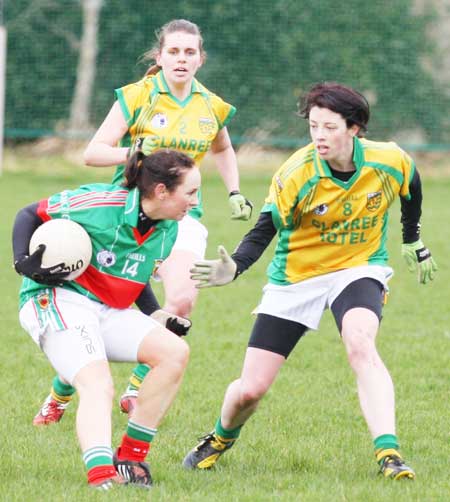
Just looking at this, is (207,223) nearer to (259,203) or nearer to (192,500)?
(259,203)

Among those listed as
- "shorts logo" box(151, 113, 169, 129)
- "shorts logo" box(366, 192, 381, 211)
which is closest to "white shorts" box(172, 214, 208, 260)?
"shorts logo" box(151, 113, 169, 129)

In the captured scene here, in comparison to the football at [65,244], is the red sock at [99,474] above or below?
below

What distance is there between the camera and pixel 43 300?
5129 millimetres

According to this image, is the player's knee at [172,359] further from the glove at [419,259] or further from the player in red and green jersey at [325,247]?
the glove at [419,259]

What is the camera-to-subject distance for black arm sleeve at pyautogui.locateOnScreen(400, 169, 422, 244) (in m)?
5.70

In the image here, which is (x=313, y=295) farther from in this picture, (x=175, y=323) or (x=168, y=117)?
(x=168, y=117)

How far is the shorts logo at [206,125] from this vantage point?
24.1 ft

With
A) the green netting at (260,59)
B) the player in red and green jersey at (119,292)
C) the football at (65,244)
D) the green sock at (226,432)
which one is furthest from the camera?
the green netting at (260,59)

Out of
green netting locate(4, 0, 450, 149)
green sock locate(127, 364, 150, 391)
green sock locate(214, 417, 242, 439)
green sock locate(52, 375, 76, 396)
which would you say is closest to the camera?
green sock locate(214, 417, 242, 439)

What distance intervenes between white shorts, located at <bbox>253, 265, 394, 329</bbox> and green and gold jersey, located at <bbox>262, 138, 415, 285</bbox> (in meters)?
0.04

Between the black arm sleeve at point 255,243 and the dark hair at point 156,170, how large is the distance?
48 centimetres

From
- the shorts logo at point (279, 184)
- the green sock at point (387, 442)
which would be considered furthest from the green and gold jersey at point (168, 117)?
the green sock at point (387, 442)

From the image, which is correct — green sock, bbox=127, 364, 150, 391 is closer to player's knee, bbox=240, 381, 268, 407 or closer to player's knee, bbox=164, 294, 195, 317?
player's knee, bbox=164, 294, 195, 317

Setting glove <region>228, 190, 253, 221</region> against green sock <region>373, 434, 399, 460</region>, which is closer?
green sock <region>373, 434, 399, 460</region>
